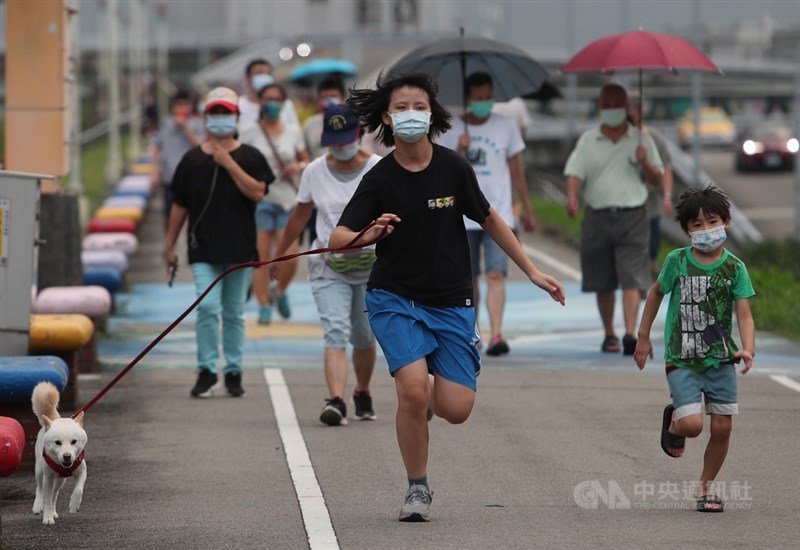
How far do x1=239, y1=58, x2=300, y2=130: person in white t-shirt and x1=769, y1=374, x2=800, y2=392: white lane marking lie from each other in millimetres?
4897

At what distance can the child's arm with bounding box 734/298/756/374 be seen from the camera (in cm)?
721

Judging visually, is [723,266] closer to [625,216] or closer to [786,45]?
[625,216]

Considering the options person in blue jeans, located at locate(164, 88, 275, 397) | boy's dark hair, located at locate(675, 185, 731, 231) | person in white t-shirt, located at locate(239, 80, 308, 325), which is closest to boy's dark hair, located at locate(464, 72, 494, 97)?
person in white t-shirt, located at locate(239, 80, 308, 325)

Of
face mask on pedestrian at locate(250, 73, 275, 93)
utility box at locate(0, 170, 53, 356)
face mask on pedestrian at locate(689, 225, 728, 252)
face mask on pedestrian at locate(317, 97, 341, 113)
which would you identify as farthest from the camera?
face mask on pedestrian at locate(317, 97, 341, 113)

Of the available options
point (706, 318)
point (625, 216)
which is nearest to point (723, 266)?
point (706, 318)

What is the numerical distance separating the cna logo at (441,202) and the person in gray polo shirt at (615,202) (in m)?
5.56

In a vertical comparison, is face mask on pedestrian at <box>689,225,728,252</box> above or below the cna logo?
below

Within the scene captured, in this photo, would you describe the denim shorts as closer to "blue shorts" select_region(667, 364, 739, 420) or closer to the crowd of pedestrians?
the crowd of pedestrians

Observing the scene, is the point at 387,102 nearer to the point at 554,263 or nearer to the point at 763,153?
the point at 554,263

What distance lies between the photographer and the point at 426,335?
7301 mm

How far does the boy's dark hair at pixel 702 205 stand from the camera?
7.43 metres

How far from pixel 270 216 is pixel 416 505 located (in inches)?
309

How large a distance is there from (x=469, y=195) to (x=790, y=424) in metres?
3.39

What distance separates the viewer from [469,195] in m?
7.32
